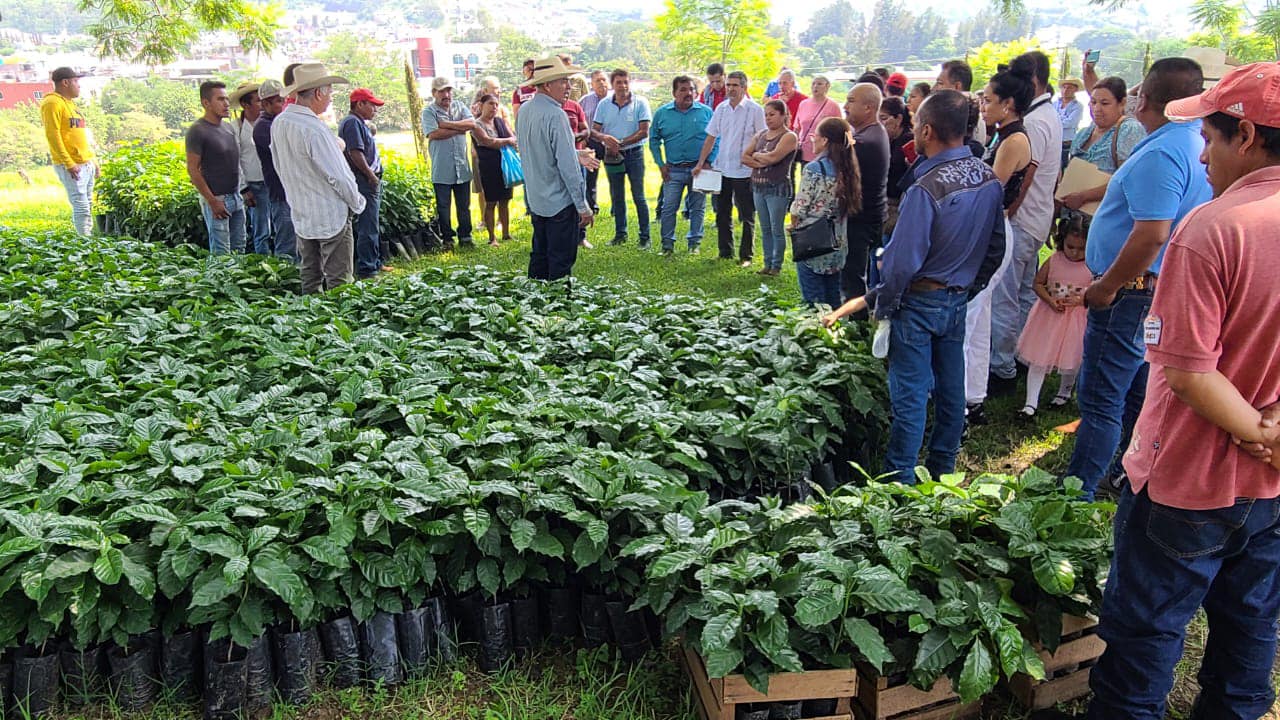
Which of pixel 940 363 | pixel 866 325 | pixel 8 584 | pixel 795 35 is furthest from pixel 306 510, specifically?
pixel 795 35

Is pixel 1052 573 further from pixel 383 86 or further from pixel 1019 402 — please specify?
pixel 383 86

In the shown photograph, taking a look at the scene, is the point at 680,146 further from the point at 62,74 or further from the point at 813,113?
the point at 62,74

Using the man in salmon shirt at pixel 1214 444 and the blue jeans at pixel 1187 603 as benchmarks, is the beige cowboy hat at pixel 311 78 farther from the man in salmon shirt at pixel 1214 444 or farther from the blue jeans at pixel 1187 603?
the blue jeans at pixel 1187 603

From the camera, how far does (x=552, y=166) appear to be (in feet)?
21.8

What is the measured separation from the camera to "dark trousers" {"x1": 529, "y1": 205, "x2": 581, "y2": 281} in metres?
6.84

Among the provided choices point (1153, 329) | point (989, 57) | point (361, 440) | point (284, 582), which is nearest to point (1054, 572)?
point (1153, 329)

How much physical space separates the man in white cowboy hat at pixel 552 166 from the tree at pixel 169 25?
810cm

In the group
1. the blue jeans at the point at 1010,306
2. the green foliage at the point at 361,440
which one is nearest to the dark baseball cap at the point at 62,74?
the green foliage at the point at 361,440

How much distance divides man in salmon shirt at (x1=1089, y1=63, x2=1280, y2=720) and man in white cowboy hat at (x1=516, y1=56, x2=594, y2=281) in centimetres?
463

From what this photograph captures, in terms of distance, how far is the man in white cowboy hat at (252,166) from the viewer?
8.08 meters

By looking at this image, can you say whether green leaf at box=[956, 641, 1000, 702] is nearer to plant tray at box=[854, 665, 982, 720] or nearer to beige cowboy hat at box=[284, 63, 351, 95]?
plant tray at box=[854, 665, 982, 720]

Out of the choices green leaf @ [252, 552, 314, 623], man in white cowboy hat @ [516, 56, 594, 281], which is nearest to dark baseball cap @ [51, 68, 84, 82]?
man in white cowboy hat @ [516, 56, 594, 281]

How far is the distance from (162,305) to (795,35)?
115026mm

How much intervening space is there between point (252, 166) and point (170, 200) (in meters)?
1.78
